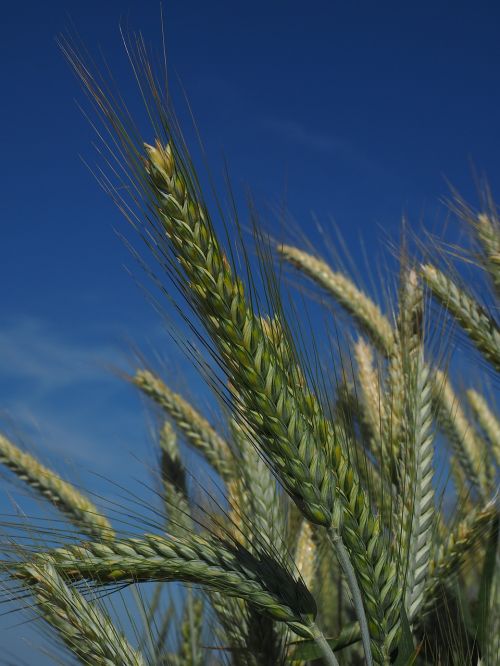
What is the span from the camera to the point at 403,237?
106 inches

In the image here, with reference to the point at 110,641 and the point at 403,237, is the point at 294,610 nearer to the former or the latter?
the point at 110,641

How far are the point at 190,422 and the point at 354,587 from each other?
6.36 feet

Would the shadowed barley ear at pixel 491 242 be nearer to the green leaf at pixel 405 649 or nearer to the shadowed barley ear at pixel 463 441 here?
the shadowed barley ear at pixel 463 441

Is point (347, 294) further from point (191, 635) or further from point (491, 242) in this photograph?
point (191, 635)

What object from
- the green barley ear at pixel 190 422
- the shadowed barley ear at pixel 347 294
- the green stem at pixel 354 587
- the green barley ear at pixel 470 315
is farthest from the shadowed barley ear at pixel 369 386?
the green stem at pixel 354 587

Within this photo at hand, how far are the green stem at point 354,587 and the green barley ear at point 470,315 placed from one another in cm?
119

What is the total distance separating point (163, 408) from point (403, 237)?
1.31 m

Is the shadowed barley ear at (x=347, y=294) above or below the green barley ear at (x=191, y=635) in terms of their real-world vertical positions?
above

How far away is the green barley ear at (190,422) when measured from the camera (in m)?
3.11

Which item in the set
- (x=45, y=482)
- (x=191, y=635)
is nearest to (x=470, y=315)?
(x=191, y=635)

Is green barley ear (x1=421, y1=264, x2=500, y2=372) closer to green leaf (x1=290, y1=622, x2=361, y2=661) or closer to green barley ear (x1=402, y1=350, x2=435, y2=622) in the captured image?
green barley ear (x1=402, y1=350, x2=435, y2=622)

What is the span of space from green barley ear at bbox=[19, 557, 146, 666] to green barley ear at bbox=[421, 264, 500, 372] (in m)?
1.41

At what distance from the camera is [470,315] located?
246 cm

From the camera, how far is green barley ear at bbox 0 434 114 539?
2725 mm
